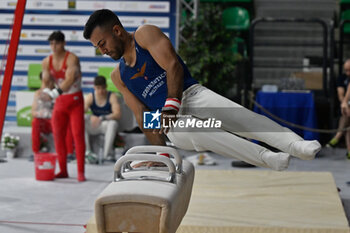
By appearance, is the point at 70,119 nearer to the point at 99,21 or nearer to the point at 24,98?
the point at 24,98

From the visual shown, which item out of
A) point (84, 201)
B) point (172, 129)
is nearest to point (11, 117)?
point (84, 201)

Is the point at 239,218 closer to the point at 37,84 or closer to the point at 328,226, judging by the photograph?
the point at 328,226

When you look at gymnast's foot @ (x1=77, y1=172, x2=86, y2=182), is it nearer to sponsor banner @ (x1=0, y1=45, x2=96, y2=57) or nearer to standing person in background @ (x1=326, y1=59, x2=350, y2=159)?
sponsor banner @ (x1=0, y1=45, x2=96, y2=57)

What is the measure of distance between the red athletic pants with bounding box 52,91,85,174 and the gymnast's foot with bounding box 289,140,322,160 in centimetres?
370

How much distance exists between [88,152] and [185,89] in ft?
15.3

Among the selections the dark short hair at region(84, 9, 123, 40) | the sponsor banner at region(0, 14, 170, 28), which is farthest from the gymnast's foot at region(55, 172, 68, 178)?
the dark short hair at region(84, 9, 123, 40)

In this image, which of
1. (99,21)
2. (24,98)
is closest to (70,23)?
(24,98)

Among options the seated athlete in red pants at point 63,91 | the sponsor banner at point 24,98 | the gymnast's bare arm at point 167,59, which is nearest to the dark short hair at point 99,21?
the gymnast's bare arm at point 167,59

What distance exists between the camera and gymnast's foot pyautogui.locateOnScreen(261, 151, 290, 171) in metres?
3.35

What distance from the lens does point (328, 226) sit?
4148 millimetres

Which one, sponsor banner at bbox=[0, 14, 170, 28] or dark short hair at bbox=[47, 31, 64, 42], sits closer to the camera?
dark short hair at bbox=[47, 31, 64, 42]

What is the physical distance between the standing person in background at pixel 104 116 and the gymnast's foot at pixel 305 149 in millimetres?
4892

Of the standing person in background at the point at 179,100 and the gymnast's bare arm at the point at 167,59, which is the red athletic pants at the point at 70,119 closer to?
the standing person in background at the point at 179,100

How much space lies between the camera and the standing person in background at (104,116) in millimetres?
7980
